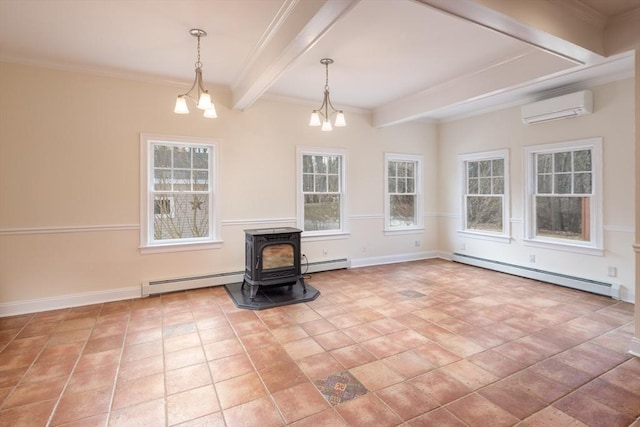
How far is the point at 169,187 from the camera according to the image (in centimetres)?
450

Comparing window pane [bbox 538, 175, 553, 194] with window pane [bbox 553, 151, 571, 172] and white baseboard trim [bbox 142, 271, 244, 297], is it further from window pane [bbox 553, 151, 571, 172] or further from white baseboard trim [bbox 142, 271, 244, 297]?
white baseboard trim [bbox 142, 271, 244, 297]

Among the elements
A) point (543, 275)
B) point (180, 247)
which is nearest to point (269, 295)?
point (180, 247)

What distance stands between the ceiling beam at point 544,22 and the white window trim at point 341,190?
129 inches

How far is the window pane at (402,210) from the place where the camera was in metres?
6.42

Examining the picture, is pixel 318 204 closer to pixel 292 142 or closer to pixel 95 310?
pixel 292 142

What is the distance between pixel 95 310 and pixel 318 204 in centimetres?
343

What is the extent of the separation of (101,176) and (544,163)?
6.25 metres

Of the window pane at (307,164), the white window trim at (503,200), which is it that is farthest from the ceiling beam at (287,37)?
the white window trim at (503,200)

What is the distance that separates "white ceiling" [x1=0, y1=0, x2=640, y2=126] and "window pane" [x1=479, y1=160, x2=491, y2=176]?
133 centimetres

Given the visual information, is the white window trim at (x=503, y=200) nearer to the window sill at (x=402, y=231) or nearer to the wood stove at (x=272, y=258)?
the window sill at (x=402, y=231)

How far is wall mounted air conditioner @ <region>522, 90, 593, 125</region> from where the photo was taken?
424 centimetres

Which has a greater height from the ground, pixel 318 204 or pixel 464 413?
pixel 318 204

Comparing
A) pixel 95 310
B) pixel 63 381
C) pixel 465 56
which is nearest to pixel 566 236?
pixel 465 56

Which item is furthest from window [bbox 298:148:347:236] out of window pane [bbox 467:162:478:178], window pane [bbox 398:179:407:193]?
window pane [bbox 467:162:478:178]
